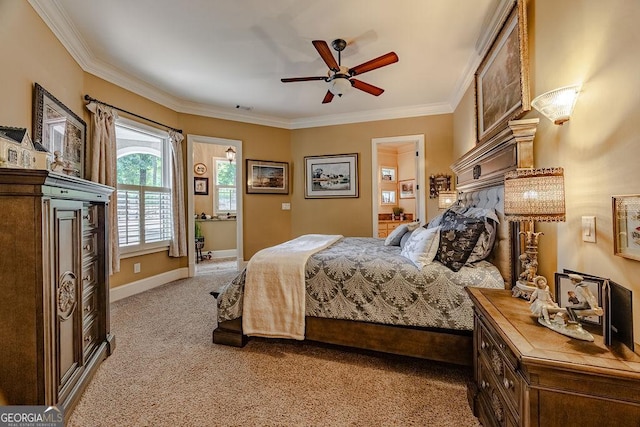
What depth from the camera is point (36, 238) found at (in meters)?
1.23

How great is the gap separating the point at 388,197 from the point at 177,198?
4.78 meters

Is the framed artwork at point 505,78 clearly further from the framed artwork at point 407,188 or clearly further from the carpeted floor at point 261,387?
the framed artwork at point 407,188

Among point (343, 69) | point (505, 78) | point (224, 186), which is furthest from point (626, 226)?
point (224, 186)

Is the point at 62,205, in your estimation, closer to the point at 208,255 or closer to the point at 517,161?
the point at 517,161

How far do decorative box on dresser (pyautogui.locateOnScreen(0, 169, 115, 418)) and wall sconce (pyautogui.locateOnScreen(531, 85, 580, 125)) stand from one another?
97.7 inches

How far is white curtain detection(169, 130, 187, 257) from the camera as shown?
4.07 meters

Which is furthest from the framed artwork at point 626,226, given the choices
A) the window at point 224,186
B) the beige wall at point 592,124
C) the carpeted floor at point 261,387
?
the window at point 224,186

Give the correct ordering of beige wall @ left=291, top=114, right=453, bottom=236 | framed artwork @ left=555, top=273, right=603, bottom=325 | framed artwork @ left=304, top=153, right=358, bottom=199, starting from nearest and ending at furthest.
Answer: framed artwork @ left=555, top=273, right=603, bottom=325, beige wall @ left=291, top=114, right=453, bottom=236, framed artwork @ left=304, top=153, right=358, bottom=199

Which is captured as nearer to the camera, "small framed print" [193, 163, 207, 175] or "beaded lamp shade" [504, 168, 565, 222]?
"beaded lamp shade" [504, 168, 565, 222]

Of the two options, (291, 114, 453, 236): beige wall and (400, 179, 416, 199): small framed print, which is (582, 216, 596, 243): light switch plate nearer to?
(291, 114, 453, 236): beige wall

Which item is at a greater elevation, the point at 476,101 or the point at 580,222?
the point at 476,101

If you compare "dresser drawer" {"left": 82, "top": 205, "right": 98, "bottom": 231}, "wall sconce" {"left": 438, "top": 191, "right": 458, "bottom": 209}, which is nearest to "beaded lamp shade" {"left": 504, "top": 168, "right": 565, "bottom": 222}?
"wall sconce" {"left": 438, "top": 191, "right": 458, "bottom": 209}

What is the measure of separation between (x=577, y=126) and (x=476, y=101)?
72.0 inches

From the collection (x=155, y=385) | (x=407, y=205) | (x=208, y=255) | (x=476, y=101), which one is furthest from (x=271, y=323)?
(x=407, y=205)
